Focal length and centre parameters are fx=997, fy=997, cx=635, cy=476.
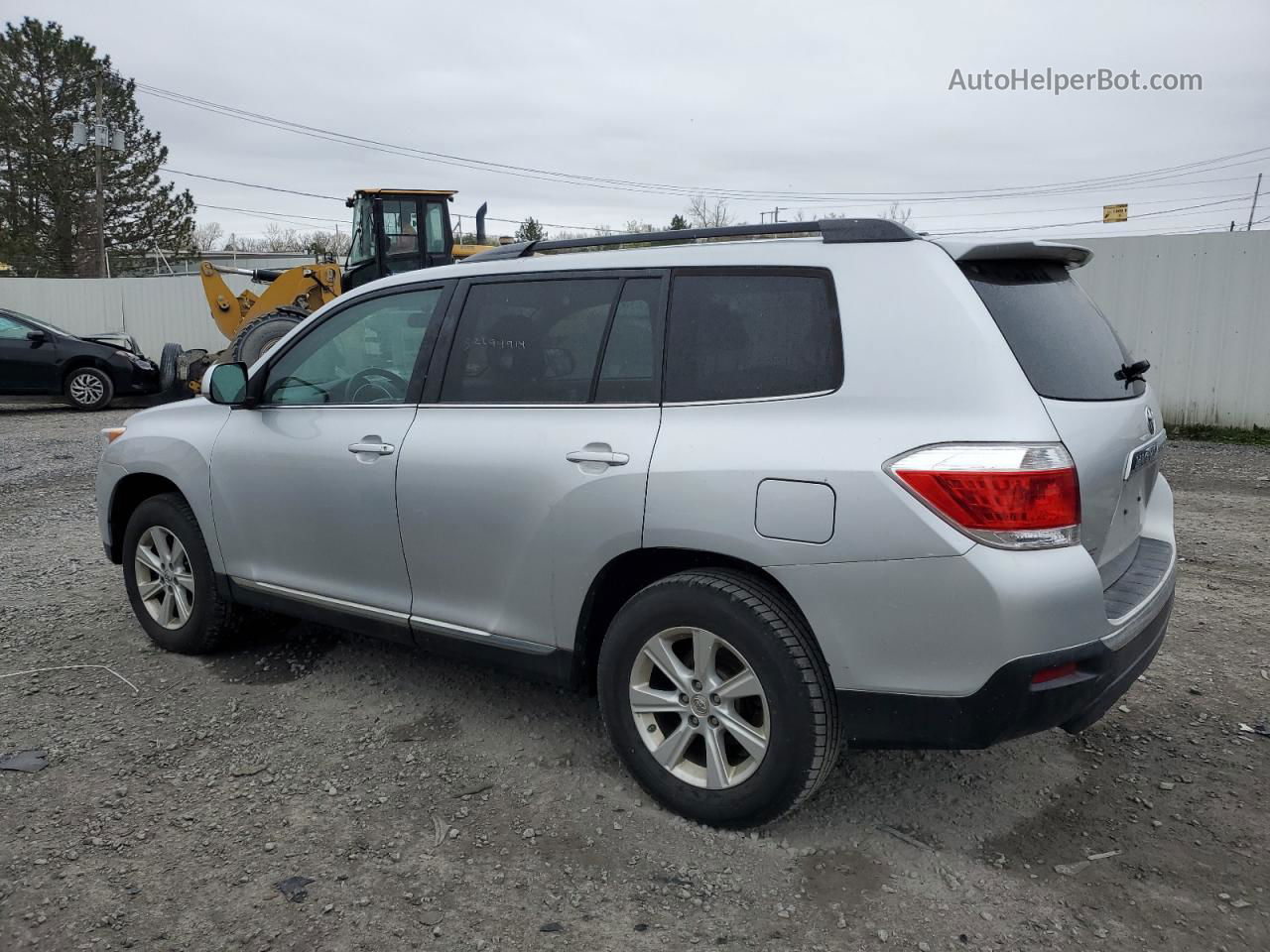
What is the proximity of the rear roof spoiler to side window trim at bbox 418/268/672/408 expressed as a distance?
0.87m

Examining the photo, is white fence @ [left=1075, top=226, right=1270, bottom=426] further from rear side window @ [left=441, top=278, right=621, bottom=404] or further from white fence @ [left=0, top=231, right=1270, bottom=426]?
rear side window @ [left=441, top=278, right=621, bottom=404]

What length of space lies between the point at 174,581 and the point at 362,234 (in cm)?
1142

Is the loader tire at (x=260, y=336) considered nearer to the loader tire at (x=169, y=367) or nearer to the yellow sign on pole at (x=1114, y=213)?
the loader tire at (x=169, y=367)

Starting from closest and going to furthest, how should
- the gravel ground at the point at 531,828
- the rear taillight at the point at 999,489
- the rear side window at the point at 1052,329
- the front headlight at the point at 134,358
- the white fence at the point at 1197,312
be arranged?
1. the rear taillight at the point at 999,489
2. the gravel ground at the point at 531,828
3. the rear side window at the point at 1052,329
4. the white fence at the point at 1197,312
5. the front headlight at the point at 134,358

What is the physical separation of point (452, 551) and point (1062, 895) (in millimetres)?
2142

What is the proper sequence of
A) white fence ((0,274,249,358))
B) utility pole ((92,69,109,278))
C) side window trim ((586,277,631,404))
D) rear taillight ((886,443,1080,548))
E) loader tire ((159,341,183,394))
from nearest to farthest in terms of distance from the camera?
rear taillight ((886,443,1080,548)) → side window trim ((586,277,631,404)) → loader tire ((159,341,183,394)) → white fence ((0,274,249,358)) → utility pole ((92,69,109,278))

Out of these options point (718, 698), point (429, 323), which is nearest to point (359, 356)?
point (429, 323)

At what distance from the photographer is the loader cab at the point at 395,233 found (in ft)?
48.4

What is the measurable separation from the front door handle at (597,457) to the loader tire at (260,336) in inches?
416

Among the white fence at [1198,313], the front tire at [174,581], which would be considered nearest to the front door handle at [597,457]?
the front tire at [174,581]

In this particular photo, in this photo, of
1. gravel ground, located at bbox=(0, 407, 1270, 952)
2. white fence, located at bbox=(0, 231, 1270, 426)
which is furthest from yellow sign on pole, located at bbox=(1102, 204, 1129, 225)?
gravel ground, located at bbox=(0, 407, 1270, 952)

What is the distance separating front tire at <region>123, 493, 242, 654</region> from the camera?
4.41m

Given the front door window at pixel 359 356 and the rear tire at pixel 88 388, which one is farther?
the rear tire at pixel 88 388

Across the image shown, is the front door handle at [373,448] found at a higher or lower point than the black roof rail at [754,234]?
lower
